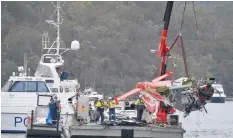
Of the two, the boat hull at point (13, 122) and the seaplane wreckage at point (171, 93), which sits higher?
the seaplane wreckage at point (171, 93)

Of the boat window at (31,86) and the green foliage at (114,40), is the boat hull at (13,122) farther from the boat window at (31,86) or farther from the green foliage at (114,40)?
the green foliage at (114,40)

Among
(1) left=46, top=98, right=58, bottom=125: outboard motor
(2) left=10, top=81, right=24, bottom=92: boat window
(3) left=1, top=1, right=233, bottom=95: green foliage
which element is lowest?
(1) left=46, top=98, right=58, bottom=125: outboard motor

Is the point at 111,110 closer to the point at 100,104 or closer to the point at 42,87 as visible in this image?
the point at 100,104

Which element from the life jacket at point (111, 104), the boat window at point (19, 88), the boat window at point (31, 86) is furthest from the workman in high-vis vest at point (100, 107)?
the boat window at point (19, 88)

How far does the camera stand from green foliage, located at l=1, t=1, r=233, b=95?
401 ft

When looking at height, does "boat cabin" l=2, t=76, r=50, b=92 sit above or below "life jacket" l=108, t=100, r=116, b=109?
above

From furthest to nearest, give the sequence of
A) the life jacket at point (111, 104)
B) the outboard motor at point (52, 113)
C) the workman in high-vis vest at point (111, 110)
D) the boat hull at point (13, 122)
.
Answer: the boat hull at point (13, 122), the life jacket at point (111, 104), the workman in high-vis vest at point (111, 110), the outboard motor at point (52, 113)

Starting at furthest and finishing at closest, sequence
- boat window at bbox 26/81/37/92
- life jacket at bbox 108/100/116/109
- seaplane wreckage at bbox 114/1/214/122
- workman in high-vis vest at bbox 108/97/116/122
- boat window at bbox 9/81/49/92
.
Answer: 1. boat window at bbox 26/81/37/92
2. boat window at bbox 9/81/49/92
3. life jacket at bbox 108/100/116/109
4. workman in high-vis vest at bbox 108/97/116/122
5. seaplane wreckage at bbox 114/1/214/122

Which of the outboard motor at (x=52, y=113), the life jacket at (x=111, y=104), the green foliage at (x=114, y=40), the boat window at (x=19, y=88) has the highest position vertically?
the green foliage at (x=114, y=40)

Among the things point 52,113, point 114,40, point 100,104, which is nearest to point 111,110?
point 100,104

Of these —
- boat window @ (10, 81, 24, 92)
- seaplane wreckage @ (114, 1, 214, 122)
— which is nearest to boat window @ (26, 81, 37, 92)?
boat window @ (10, 81, 24, 92)

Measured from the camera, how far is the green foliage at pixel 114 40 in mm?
122312

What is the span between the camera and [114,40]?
460 feet

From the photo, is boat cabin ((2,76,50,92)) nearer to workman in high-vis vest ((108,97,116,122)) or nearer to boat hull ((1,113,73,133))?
boat hull ((1,113,73,133))
